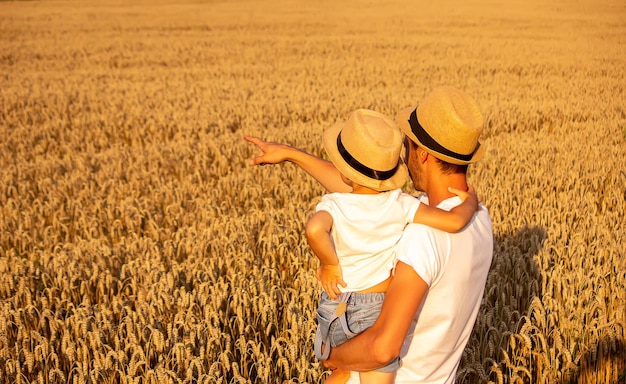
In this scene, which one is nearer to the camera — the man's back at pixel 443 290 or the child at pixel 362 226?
the man's back at pixel 443 290

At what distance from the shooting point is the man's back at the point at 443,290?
1845mm

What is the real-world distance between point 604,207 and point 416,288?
184 inches

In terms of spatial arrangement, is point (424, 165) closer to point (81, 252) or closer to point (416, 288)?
point (416, 288)

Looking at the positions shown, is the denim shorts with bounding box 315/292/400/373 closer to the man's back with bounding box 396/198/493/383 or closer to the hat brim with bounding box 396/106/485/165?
the man's back with bounding box 396/198/493/383

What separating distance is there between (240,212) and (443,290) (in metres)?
4.67

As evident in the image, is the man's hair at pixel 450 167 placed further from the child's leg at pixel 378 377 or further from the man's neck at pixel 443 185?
the child's leg at pixel 378 377

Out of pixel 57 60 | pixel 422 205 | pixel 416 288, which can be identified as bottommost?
pixel 57 60

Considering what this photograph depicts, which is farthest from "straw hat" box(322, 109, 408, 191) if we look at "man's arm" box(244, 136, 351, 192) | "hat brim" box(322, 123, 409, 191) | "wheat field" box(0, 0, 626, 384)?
"wheat field" box(0, 0, 626, 384)

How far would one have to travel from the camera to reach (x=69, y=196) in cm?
706

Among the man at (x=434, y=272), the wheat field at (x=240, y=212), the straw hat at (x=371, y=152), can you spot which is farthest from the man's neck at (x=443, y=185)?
the wheat field at (x=240, y=212)

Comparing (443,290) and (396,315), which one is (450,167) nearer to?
(443,290)

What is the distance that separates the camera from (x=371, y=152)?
2.10 m

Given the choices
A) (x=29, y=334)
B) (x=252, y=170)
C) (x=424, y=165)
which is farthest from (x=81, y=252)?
(x=424, y=165)

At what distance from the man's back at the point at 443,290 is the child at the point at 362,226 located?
88 mm
